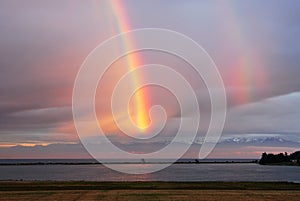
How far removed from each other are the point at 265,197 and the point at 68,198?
77.3ft

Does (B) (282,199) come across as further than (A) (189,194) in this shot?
No

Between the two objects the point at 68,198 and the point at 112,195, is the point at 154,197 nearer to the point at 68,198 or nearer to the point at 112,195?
the point at 112,195

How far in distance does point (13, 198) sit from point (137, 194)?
49.2ft

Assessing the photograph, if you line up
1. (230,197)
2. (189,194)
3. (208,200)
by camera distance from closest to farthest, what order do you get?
(208,200) < (230,197) < (189,194)

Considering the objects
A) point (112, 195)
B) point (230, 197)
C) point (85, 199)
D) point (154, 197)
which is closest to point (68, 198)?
point (85, 199)

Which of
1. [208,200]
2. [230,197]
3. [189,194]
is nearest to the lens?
[208,200]

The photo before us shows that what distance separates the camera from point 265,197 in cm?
5103

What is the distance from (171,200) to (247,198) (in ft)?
30.7

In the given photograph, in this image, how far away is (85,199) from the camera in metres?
48.0

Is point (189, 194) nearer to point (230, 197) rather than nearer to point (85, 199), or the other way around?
point (230, 197)

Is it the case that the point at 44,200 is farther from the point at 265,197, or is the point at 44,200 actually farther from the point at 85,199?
the point at 265,197

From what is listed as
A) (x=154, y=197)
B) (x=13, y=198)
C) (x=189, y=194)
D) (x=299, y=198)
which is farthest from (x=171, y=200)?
(x=13, y=198)

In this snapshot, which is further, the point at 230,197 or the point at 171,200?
the point at 230,197

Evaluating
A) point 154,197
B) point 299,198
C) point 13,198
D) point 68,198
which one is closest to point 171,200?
point 154,197
